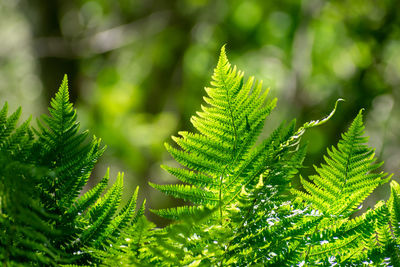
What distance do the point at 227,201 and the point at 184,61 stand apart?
4569mm

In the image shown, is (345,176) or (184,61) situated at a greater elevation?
(184,61)

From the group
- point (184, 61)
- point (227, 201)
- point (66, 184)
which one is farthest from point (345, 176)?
point (184, 61)

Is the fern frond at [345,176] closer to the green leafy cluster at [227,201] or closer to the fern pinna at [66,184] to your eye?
the green leafy cluster at [227,201]

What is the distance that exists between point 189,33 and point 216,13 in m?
0.43

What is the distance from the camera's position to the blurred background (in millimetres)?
3621

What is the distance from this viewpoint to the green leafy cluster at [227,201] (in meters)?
0.41

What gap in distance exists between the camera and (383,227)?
1.46ft

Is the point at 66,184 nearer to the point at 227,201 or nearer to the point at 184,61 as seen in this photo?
the point at 227,201

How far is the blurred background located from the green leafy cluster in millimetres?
2774

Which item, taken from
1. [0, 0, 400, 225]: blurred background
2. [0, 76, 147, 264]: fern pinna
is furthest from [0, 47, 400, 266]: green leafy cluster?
[0, 0, 400, 225]: blurred background

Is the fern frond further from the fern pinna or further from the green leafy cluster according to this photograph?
the fern pinna

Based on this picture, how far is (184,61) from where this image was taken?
491cm

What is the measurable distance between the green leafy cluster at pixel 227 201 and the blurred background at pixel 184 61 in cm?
277

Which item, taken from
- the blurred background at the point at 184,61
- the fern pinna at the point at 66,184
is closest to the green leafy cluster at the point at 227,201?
the fern pinna at the point at 66,184
